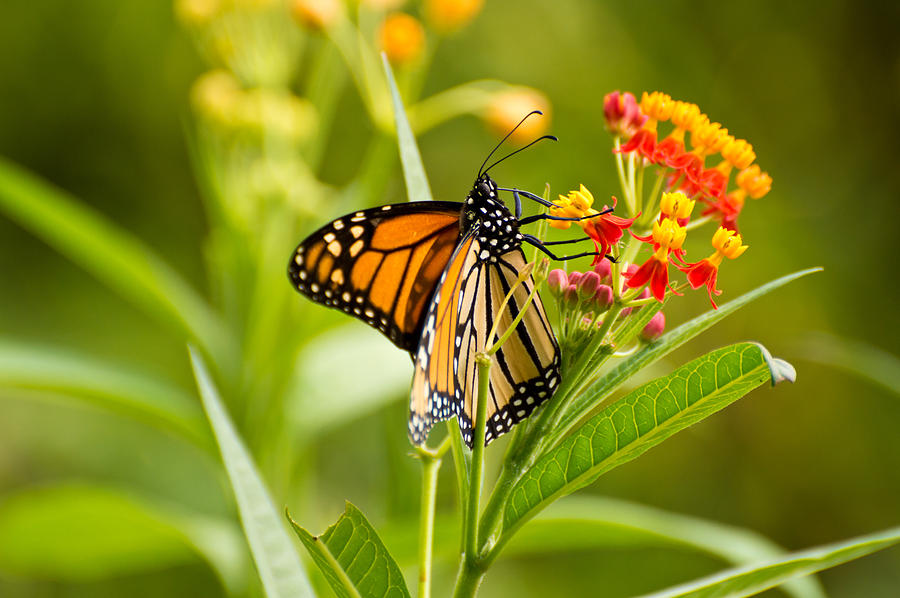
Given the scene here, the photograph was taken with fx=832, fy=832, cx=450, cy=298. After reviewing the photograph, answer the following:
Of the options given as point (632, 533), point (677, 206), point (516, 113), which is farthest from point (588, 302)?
point (516, 113)

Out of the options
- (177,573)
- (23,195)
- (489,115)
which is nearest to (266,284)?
(23,195)

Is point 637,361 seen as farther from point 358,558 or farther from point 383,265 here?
point 383,265

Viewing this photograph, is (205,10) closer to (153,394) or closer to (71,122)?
(153,394)

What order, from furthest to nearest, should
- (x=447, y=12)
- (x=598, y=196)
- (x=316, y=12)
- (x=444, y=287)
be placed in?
(x=598, y=196), (x=447, y=12), (x=316, y=12), (x=444, y=287)

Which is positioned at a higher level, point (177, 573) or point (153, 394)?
point (177, 573)

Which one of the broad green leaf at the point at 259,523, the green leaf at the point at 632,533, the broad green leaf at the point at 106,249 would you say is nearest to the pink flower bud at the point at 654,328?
the broad green leaf at the point at 259,523
